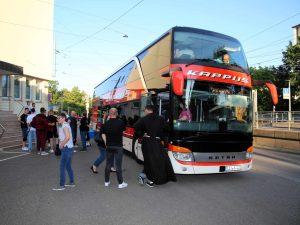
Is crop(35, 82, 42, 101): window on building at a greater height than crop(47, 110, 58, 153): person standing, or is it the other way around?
crop(35, 82, 42, 101): window on building

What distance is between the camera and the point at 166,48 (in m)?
9.02

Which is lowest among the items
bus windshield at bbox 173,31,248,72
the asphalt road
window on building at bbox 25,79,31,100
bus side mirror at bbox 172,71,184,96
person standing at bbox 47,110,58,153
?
the asphalt road

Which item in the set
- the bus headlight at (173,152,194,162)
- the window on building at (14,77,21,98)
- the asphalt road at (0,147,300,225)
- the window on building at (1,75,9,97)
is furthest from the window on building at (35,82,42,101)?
the bus headlight at (173,152,194,162)

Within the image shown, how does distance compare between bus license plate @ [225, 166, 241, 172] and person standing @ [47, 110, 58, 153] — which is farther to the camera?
person standing @ [47, 110, 58, 153]

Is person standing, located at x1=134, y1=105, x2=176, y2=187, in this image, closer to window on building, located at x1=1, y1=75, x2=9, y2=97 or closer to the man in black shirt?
the man in black shirt

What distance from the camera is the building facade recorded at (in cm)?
2773

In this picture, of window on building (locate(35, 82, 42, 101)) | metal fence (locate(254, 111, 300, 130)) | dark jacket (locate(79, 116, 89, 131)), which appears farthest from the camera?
window on building (locate(35, 82, 42, 101))

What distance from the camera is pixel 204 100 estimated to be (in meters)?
8.12

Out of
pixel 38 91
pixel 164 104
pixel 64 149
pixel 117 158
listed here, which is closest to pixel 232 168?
pixel 164 104

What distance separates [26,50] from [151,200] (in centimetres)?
2814

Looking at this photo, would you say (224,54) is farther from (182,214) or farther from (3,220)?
(3,220)

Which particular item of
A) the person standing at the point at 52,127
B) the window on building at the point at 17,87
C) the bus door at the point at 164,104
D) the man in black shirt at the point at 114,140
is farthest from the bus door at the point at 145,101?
the window on building at the point at 17,87

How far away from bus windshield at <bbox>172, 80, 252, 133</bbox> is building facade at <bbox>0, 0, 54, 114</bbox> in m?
19.7

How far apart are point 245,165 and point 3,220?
570 centimetres
